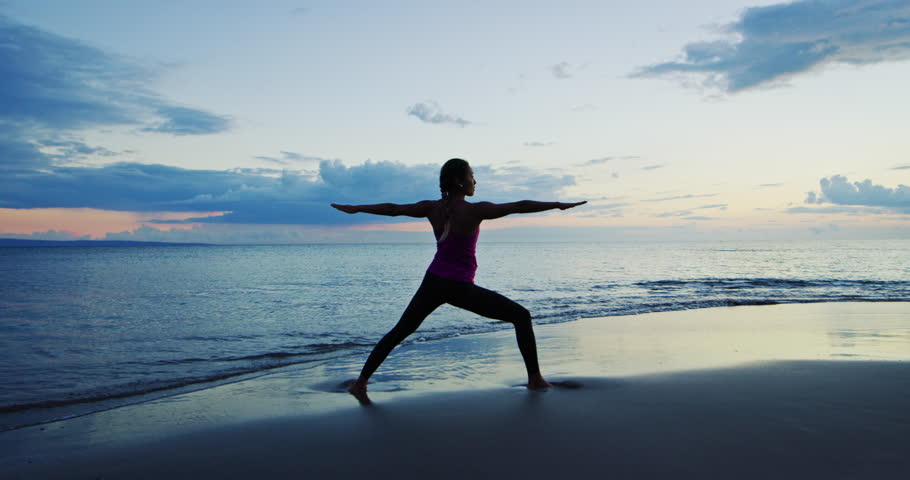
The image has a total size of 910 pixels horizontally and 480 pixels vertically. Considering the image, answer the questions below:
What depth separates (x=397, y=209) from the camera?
4.75m

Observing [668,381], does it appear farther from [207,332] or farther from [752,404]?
[207,332]

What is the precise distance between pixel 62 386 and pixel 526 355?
596cm

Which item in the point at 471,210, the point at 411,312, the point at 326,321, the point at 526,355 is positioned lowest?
the point at 326,321

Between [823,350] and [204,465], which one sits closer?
[204,465]

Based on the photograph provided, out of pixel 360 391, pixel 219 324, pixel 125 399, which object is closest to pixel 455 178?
pixel 360 391

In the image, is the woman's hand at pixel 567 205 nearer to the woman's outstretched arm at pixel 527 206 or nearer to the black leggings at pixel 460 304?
the woman's outstretched arm at pixel 527 206

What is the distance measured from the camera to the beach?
3297 millimetres

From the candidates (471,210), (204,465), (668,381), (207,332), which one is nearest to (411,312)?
(471,210)

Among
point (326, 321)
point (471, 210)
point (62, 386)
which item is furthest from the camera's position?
point (326, 321)

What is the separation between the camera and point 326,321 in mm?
12633

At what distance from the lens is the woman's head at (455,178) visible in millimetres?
4727

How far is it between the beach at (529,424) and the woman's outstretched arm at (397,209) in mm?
1770

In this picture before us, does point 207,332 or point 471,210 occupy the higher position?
point 471,210

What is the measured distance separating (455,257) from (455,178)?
2.35ft
